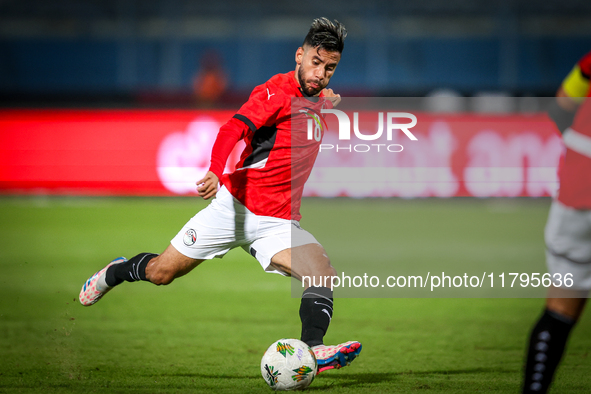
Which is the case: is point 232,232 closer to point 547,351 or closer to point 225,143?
point 225,143

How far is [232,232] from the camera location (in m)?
4.21

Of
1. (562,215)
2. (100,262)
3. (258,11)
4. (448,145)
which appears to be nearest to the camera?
(562,215)

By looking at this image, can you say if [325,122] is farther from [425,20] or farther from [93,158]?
[425,20]

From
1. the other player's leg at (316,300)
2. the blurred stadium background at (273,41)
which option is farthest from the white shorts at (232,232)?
the blurred stadium background at (273,41)

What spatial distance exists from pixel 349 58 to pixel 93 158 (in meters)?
11.5

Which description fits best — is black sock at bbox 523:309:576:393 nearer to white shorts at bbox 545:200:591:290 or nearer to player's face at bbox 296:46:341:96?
white shorts at bbox 545:200:591:290

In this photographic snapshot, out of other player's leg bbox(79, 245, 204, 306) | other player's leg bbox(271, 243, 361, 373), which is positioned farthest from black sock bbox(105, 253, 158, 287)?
other player's leg bbox(271, 243, 361, 373)

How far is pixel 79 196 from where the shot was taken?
1305 centimetres

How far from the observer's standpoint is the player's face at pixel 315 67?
3.91 meters

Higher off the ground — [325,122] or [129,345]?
[325,122]

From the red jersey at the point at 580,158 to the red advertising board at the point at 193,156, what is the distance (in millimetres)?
8880

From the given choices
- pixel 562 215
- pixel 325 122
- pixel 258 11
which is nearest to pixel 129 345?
pixel 325 122

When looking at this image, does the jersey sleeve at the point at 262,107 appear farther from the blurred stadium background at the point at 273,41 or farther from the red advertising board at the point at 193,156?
the blurred stadium background at the point at 273,41

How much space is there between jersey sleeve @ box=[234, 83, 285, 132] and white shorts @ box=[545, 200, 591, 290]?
165 centimetres
